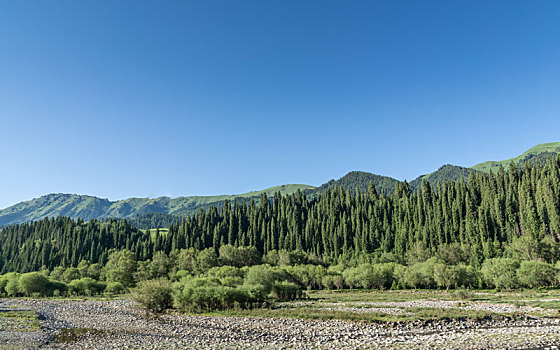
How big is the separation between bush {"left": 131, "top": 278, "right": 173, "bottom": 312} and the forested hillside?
7022 cm

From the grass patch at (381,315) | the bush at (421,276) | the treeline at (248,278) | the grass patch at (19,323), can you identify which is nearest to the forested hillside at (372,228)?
the treeline at (248,278)

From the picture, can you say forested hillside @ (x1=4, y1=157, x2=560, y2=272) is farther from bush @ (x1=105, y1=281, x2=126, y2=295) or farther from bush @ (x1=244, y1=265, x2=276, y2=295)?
bush @ (x1=244, y1=265, x2=276, y2=295)

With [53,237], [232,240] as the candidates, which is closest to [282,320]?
[232,240]


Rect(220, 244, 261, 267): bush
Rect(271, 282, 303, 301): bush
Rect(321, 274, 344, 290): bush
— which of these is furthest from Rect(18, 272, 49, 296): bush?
Rect(321, 274, 344, 290): bush

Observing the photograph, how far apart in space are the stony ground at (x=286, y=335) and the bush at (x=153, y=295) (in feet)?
28.0

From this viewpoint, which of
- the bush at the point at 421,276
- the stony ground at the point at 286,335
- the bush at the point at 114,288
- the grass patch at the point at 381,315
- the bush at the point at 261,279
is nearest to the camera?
the stony ground at the point at 286,335

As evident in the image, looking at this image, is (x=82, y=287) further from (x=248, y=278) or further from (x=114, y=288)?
(x=248, y=278)

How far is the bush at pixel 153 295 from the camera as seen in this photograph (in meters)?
48.1

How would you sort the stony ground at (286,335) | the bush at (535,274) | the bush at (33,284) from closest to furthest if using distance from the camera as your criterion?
the stony ground at (286,335)
the bush at (535,274)
the bush at (33,284)

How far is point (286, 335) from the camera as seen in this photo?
2894 cm

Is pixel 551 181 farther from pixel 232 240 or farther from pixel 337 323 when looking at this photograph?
pixel 232 240

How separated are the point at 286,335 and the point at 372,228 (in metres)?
104

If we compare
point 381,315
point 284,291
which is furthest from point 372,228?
point 381,315

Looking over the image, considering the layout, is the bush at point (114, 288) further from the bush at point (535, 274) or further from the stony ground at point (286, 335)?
the bush at point (535, 274)
